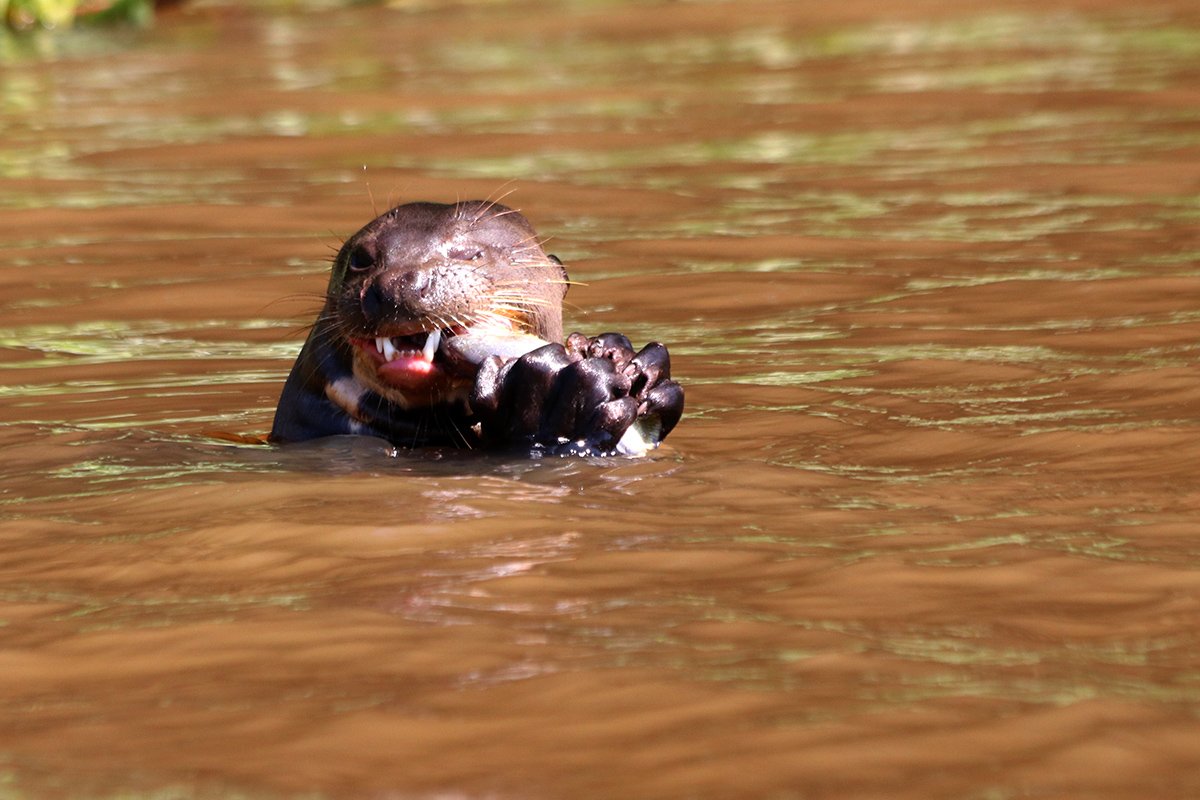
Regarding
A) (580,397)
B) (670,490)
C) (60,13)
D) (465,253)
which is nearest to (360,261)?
(465,253)

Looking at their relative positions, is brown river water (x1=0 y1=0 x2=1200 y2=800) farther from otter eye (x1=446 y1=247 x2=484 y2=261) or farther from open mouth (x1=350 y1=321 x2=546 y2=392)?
otter eye (x1=446 y1=247 x2=484 y2=261)

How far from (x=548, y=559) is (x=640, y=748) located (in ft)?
3.21

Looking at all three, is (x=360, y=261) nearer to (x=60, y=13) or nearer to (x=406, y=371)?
(x=406, y=371)

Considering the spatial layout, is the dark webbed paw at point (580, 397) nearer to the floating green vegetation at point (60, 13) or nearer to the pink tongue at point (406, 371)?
the pink tongue at point (406, 371)

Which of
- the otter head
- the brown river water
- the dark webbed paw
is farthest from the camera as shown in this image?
the otter head

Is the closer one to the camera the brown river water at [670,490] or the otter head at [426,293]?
the brown river water at [670,490]

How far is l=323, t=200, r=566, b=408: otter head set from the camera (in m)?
4.70

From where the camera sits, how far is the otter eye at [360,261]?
4891mm

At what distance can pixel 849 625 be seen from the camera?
329cm

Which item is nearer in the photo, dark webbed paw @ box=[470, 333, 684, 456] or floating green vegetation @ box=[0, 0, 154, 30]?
dark webbed paw @ box=[470, 333, 684, 456]

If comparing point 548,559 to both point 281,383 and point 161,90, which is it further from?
point 161,90

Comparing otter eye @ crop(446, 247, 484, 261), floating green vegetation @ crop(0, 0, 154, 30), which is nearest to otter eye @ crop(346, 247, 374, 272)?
otter eye @ crop(446, 247, 484, 261)

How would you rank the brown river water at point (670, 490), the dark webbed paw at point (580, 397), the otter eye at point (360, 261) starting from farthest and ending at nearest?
the otter eye at point (360, 261)
the dark webbed paw at point (580, 397)
the brown river water at point (670, 490)

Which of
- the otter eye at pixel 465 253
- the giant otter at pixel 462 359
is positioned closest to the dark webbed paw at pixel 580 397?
the giant otter at pixel 462 359
